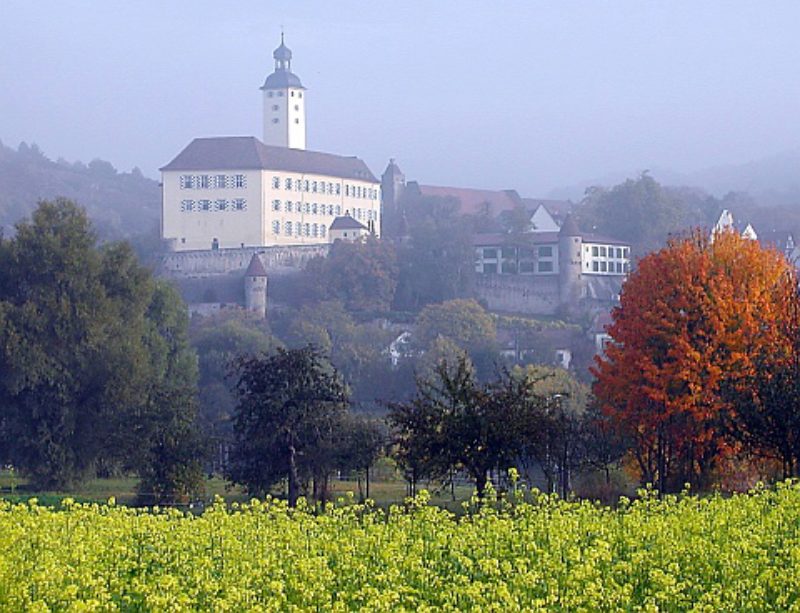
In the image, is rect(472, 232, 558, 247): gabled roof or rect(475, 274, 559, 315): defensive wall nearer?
rect(475, 274, 559, 315): defensive wall

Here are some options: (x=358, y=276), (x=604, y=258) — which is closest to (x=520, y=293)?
(x=604, y=258)

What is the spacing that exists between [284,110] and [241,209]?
1071 inches

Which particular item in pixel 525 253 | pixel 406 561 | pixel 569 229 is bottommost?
pixel 406 561

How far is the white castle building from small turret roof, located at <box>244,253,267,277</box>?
10.9m

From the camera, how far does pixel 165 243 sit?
121562mm

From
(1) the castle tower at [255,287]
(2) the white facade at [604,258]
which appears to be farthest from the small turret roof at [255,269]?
(2) the white facade at [604,258]

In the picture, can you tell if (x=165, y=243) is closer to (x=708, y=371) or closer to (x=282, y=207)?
(x=282, y=207)

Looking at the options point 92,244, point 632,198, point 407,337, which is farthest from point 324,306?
point 92,244

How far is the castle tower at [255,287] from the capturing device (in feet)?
354

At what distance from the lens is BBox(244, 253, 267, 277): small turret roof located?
360 ft

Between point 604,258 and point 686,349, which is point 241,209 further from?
point 686,349

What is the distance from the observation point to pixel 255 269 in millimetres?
110312

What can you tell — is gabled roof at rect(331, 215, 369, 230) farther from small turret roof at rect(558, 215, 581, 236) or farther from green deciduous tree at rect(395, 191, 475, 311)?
small turret roof at rect(558, 215, 581, 236)

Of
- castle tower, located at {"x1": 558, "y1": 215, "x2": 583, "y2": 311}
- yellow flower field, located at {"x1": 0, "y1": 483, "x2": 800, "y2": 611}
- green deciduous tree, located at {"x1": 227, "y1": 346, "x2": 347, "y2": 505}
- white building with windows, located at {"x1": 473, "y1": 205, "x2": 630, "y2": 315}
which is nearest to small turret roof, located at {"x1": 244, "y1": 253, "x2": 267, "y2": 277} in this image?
white building with windows, located at {"x1": 473, "y1": 205, "x2": 630, "y2": 315}
